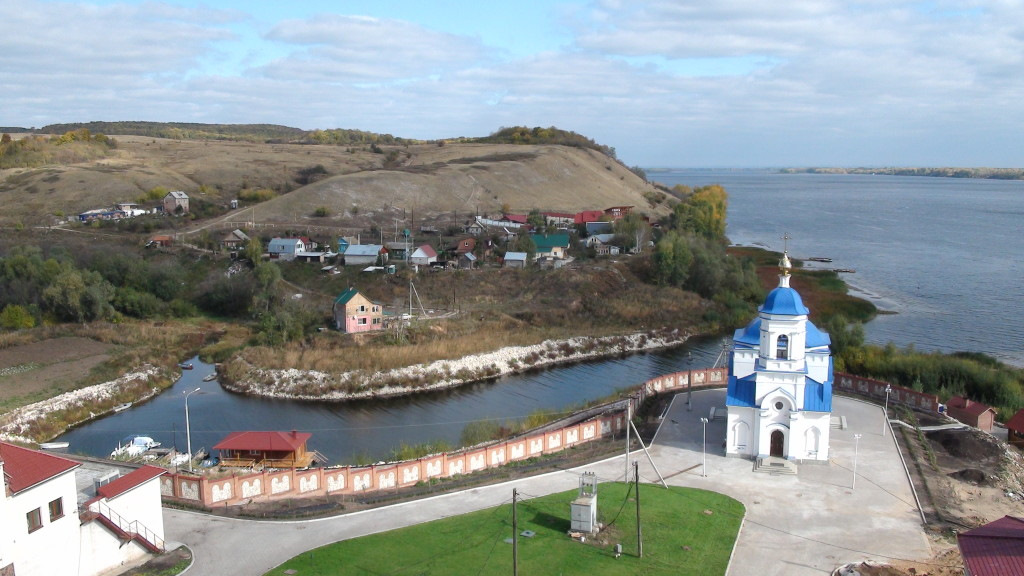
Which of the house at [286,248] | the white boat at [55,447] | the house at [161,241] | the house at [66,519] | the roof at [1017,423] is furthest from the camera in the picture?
the house at [161,241]

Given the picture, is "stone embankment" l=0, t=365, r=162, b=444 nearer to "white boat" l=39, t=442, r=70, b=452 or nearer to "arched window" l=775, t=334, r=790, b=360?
"white boat" l=39, t=442, r=70, b=452

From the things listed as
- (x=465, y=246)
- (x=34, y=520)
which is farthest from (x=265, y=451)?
(x=465, y=246)

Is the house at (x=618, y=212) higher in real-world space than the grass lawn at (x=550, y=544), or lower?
higher

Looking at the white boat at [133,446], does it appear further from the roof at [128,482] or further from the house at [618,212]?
the house at [618,212]

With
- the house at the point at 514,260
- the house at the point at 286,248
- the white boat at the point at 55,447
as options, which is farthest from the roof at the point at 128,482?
the house at the point at 286,248

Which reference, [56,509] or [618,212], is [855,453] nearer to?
[56,509]

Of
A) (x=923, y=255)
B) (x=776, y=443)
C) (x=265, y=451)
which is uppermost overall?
(x=923, y=255)

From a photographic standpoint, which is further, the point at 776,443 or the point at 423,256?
the point at 423,256
